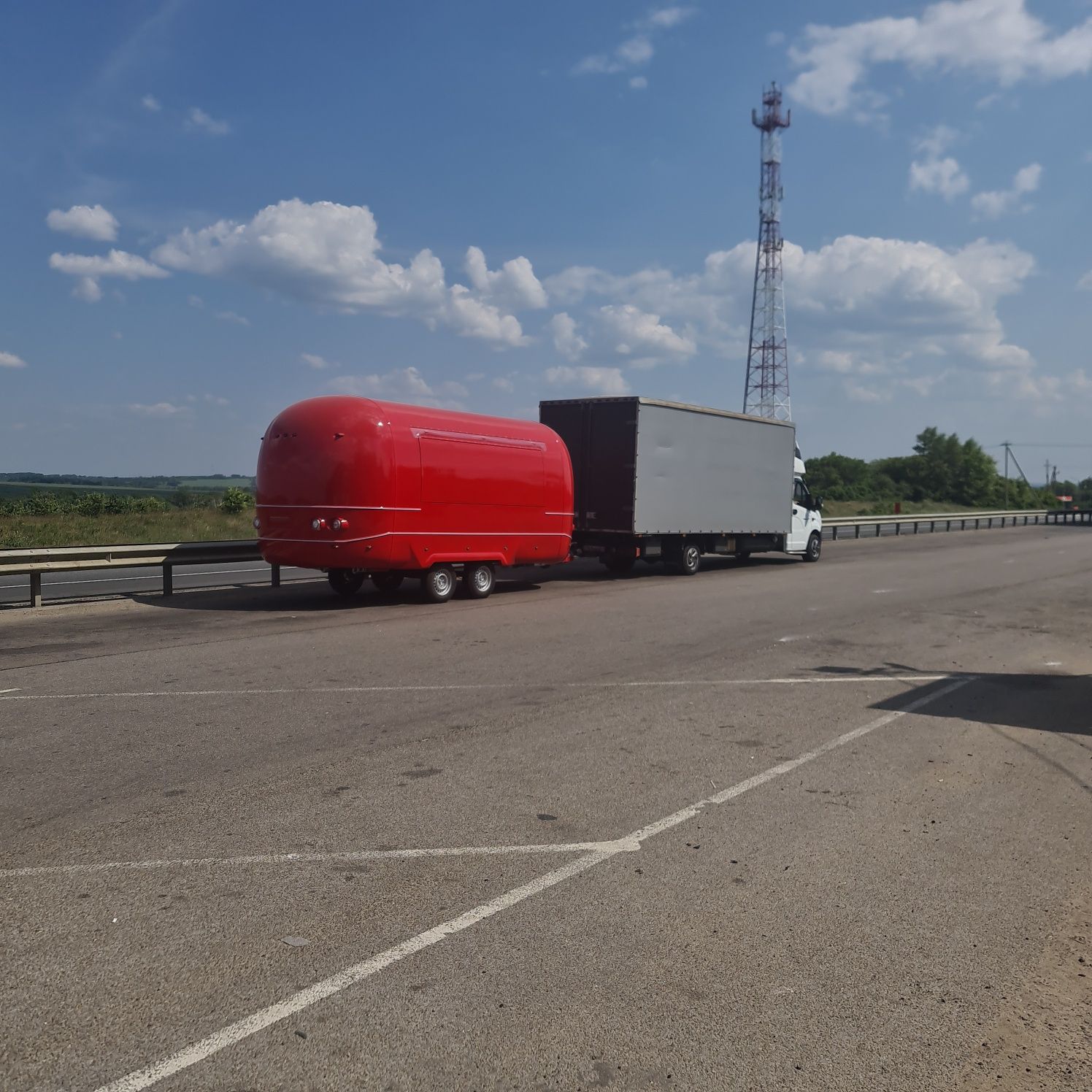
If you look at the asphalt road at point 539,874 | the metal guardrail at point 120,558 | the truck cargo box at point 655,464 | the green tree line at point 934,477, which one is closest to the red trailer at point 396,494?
the metal guardrail at point 120,558

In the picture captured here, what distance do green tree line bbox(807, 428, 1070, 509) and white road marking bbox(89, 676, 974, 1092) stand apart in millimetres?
102312

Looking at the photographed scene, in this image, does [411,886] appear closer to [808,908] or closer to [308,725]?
[808,908]

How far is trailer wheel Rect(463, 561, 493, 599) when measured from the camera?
56.6 feet

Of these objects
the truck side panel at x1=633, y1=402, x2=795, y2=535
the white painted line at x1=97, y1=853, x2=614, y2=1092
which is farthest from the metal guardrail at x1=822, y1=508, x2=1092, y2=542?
the white painted line at x1=97, y1=853, x2=614, y2=1092

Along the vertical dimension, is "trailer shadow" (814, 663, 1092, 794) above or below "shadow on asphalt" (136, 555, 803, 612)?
below

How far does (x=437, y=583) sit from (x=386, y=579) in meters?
0.92

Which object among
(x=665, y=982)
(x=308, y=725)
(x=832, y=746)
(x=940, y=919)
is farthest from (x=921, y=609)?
(x=665, y=982)

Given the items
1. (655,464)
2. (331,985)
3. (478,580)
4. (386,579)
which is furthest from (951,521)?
(331,985)

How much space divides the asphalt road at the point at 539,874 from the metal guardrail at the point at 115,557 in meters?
5.08

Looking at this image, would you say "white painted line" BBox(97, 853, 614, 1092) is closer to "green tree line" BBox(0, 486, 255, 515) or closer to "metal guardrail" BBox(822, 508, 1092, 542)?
"green tree line" BBox(0, 486, 255, 515)

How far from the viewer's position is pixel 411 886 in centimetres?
479

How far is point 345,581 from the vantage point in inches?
680

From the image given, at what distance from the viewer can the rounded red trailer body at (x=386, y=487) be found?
15156 millimetres

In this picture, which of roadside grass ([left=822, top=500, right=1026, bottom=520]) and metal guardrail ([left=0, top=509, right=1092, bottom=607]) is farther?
roadside grass ([left=822, top=500, right=1026, bottom=520])
